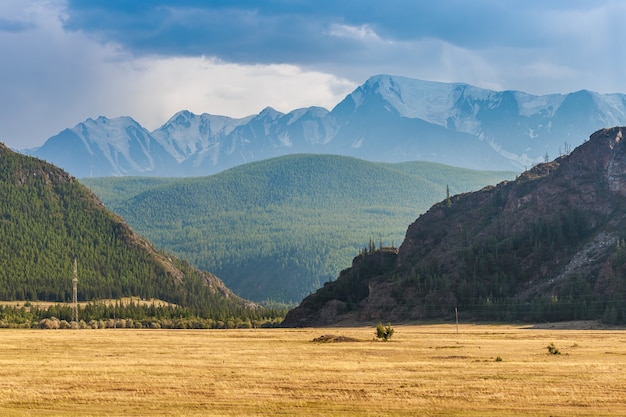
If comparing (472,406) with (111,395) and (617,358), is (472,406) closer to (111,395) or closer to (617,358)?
(111,395)

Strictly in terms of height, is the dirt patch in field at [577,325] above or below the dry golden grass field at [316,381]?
above

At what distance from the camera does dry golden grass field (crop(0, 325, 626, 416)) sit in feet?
224

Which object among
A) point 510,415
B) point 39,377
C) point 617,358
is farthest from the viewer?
point 617,358

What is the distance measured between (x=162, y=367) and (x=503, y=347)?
47.0m

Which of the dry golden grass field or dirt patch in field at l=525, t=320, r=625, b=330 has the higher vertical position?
dirt patch in field at l=525, t=320, r=625, b=330

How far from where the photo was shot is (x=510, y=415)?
65.1 m

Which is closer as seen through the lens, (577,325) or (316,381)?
(316,381)

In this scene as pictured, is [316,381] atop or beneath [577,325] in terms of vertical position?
beneath

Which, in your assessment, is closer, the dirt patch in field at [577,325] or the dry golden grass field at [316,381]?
the dry golden grass field at [316,381]


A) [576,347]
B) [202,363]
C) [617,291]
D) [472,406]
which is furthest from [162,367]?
[617,291]

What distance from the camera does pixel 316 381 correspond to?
8125 cm

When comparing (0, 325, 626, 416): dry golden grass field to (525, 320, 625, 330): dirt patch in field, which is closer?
(0, 325, 626, 416): dry golden grass field

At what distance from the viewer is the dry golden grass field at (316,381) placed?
6812 cm

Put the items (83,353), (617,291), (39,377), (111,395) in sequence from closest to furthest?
(111,395) → (39,377) → (83,353) → (617,291)
